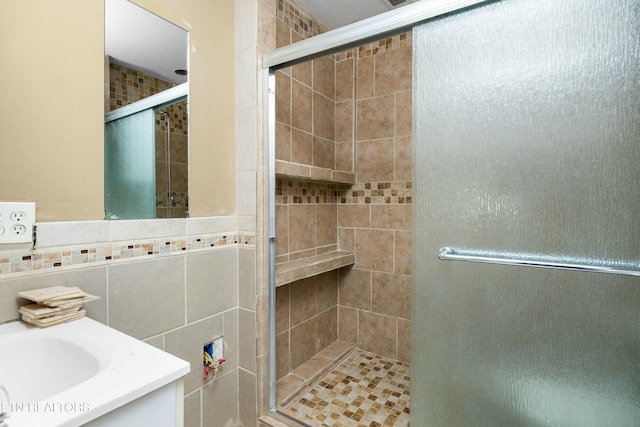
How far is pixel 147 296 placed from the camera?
1.12 metres

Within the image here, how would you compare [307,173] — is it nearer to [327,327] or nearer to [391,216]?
[391,216]

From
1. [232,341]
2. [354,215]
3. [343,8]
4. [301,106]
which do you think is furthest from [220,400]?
[343,8]

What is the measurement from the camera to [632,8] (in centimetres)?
76

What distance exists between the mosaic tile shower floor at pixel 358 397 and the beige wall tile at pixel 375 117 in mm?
1470

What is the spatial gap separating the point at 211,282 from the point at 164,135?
618 millimetres

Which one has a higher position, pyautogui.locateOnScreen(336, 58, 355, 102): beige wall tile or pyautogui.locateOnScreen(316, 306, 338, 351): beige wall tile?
pyautogui.locateOnScreen(336, 58, 355, 102): beige wall tile

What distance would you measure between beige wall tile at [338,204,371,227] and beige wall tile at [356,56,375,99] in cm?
76

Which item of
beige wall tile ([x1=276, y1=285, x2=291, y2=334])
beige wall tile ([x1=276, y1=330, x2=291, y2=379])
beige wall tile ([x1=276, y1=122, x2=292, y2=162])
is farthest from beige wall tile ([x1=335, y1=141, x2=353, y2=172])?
beige wall tile ([x1=276, y1=330, x2=291, y2=379])

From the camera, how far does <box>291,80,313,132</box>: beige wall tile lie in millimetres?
1832

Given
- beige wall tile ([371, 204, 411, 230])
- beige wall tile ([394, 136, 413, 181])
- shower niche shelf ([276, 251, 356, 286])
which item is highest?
beige wall tile ([394, 136, 413, 181])

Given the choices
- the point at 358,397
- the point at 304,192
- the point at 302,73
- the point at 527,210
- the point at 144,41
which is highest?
the point at 302,73

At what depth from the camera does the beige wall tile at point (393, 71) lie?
78.0 inches

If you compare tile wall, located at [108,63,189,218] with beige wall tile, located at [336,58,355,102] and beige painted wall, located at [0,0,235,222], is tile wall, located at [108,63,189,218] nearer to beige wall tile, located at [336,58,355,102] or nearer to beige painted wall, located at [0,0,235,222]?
beige painted wall, located at [0,0,235,222]

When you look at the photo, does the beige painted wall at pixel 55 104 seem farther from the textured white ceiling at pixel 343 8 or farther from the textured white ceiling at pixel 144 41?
the textured white ceiling at pixel 343 8
